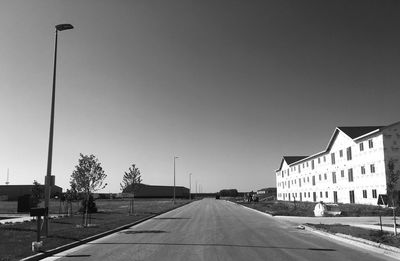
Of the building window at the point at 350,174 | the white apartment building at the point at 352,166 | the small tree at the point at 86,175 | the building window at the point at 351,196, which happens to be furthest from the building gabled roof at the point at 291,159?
the small tree at the point at 86,175

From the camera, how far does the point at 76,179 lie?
2753cm

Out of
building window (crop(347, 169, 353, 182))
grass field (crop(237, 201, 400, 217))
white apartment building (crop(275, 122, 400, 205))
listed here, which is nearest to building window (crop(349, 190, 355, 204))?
white apartment building (crop(275, 122, 400, 205))

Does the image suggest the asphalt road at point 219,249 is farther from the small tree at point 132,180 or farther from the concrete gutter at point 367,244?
the small tree at point 132,180

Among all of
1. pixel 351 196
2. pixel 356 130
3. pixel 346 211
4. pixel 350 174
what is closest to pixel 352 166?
pixel 350 174

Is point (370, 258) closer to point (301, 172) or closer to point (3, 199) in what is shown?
point (301, 172)

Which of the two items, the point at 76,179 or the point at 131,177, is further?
the point at 131,177

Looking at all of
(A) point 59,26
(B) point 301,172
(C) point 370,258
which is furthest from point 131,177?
(B) point 301,172

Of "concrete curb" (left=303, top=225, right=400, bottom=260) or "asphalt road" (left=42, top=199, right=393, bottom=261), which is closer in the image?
"asphalt road" (left=42, top=199, right=393, bottom=261)

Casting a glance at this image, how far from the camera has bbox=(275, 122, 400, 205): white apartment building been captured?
4888cm

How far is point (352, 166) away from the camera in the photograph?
5859 centimetres

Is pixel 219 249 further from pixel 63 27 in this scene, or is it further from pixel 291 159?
pixel 291 159

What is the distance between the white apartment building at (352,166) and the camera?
48875mm

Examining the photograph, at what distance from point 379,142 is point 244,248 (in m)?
39.5

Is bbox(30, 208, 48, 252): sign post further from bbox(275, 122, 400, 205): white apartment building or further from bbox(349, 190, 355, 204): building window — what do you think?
bbox(349, 190, 355, 204): building window
